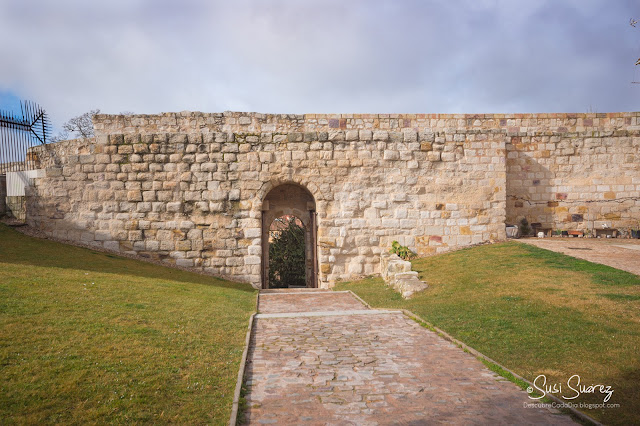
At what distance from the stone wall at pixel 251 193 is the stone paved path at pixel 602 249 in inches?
75.1

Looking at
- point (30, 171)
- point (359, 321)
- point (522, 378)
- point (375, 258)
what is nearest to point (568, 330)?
point (522, 378)

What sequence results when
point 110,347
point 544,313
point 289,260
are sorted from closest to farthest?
point 110,347, point 544,313, point 289,260

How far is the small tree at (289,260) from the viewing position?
68.1ft

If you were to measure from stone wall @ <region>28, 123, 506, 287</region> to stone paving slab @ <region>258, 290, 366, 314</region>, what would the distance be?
1379 millimetres

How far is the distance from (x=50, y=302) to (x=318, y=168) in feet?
25.7

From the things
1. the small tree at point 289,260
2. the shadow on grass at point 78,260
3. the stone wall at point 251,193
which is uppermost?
the stone wall at point 251,193

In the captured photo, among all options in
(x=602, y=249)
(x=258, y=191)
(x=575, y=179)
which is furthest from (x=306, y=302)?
(x=575, y=179)

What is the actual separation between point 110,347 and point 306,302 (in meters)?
5.49

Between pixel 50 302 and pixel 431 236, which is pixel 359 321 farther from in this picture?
pixel 431 236

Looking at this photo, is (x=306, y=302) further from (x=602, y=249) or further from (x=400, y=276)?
(x=602, y=249)

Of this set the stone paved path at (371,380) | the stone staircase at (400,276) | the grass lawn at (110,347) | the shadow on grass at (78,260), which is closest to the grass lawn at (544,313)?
the stone staircase at (400,276)

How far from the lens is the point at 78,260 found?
10.4 metres

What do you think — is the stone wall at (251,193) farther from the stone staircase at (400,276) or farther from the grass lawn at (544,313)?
the grass lawn at (544,313)

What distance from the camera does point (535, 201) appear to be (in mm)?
14789
